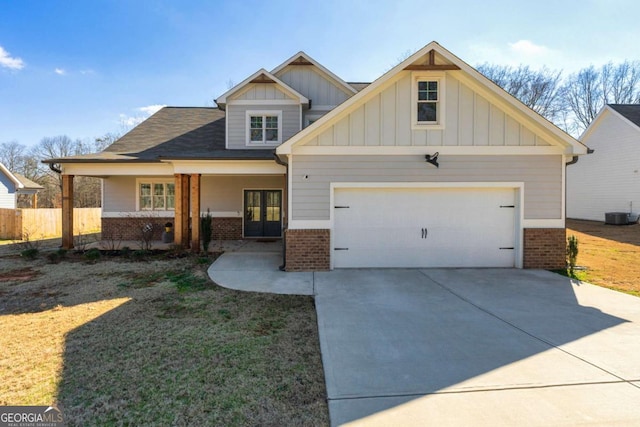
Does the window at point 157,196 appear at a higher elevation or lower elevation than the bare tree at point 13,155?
lower

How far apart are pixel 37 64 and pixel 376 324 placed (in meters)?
19.6

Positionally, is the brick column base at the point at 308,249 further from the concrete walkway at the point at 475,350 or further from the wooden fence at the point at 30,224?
the wooden fence at the point at 30,224

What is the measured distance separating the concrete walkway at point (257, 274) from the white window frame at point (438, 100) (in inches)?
182

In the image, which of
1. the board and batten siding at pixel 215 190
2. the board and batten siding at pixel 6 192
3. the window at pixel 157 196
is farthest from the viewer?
the board and batten siding at pixel 6 192

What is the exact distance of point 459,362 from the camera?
349 centimetres

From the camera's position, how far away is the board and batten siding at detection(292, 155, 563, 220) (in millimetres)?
7918

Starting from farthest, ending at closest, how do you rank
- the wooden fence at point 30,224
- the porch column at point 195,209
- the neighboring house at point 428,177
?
the wooden fence at point 30,224 → the porch column at point 195,209 → the neighboring house at point 428,177

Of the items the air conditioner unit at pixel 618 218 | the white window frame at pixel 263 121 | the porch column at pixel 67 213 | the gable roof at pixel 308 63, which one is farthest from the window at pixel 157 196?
the air conditioner unit at pixel 618 218

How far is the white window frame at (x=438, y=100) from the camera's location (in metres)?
7.88

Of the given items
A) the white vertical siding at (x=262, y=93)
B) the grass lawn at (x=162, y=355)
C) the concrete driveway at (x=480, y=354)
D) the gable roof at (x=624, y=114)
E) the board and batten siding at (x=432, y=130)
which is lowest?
the grass lawn at (x=162, y=355)

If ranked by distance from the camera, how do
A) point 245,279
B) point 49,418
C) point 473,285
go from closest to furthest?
point 49,418, point 473,285, point 245,279

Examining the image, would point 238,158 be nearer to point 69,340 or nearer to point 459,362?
point 69,340

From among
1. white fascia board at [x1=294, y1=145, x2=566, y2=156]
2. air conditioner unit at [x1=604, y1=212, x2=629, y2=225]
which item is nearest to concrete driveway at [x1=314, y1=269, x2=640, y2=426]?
white fascia board at [x1=294, y1=145, x2=566, y2=156]

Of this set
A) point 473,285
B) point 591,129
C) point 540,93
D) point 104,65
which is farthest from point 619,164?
point 104,65
